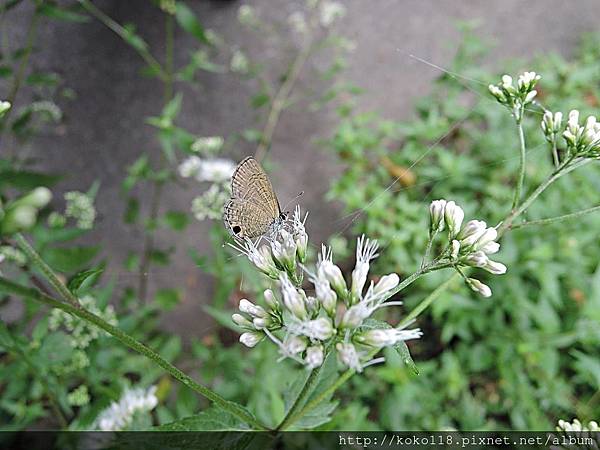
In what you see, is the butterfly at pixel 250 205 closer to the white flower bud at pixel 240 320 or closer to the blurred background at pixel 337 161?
the white flower bud at pixel 240 320

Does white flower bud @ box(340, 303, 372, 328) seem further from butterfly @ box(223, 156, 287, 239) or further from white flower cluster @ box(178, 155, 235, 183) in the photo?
white flower cluster @ box(178, 155, 235, 183)

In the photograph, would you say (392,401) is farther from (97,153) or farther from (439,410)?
(97,153)

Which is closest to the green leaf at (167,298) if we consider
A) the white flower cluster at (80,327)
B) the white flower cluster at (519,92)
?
the white flower cluster at (80,327)

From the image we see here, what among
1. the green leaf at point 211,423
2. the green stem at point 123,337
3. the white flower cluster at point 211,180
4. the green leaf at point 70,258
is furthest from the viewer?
the white flower cluster at point 211,180

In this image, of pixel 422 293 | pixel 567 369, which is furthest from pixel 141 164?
pixel 567 369

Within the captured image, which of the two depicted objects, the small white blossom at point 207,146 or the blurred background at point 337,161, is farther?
the blurred background at point 337,161

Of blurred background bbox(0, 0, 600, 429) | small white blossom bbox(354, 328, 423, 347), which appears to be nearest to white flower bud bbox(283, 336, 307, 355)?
small white blossom bbox(354, 328, 423, 347)

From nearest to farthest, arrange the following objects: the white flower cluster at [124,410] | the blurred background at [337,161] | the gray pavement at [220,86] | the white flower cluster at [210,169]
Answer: the white flower cluster at [124,410] → the white flower cluster at [210,169] → the blurred background at [337,161] → the gray pavement at [220,86]
